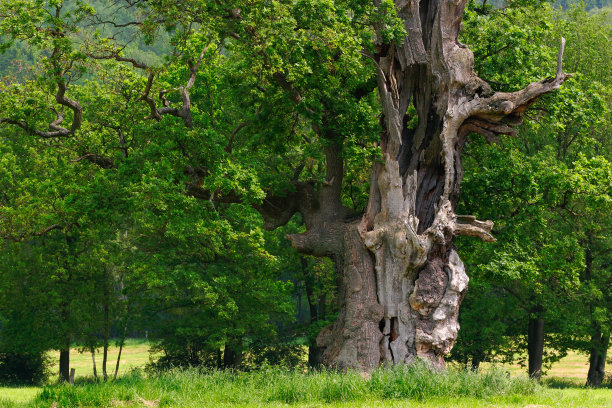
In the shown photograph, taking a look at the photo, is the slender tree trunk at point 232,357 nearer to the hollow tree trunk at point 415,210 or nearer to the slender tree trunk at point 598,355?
the hollow tree trunk at point 415,210

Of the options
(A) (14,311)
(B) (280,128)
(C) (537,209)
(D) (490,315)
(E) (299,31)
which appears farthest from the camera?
(A) (14,311)

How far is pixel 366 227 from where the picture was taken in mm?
15820

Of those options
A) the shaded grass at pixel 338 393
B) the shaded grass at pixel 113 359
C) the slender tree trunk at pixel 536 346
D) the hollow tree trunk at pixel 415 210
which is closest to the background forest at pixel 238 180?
the slender tree trunk at pixel 536 346

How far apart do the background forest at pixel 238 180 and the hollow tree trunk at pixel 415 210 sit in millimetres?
1006

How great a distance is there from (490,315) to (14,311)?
21.5 meters

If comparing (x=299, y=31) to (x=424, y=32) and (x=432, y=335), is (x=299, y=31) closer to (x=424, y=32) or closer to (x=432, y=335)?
(x=424, y=32)

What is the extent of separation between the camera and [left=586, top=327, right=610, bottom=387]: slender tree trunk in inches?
1039

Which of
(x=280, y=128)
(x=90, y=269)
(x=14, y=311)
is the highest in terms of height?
(x=280, y=128)

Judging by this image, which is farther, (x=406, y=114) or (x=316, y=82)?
(x=406, y=114)

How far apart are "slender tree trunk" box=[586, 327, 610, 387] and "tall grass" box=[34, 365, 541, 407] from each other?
1630 cm

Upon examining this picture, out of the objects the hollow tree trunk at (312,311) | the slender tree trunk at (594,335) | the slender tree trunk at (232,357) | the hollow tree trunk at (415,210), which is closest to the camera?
the hollow tree trunk at (415,210)

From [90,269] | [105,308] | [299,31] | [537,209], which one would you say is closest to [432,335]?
[537,209]

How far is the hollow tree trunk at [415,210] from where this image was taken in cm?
1462

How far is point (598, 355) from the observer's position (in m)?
27.9
